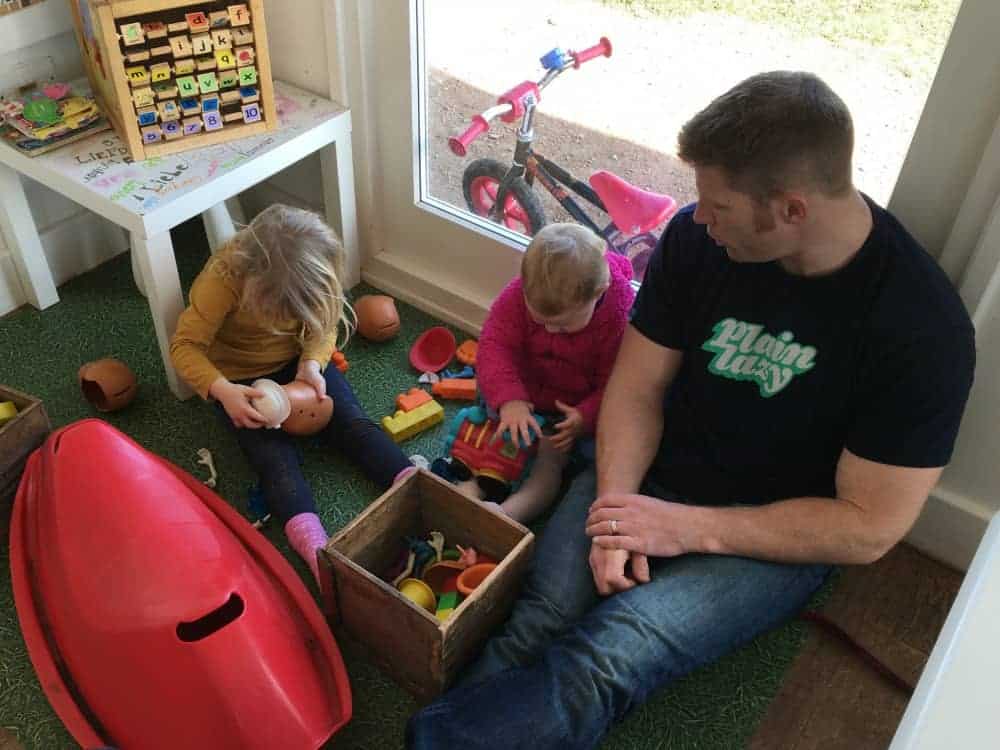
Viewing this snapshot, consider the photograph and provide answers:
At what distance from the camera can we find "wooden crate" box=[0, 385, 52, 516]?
4.35 feet

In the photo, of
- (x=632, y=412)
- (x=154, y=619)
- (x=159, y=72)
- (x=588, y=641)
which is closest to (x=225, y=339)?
(x=159, y=72)

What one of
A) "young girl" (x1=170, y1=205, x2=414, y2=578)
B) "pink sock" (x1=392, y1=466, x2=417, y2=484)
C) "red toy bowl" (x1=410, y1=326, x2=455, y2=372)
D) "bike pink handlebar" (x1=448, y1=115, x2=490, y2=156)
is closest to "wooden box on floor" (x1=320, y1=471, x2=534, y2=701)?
"pink sock" (x1=392, y1=466, x2=417, y2=484)

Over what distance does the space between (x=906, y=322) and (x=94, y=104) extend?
1319mm

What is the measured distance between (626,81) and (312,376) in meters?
0.69

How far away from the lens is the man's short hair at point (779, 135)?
0.93m

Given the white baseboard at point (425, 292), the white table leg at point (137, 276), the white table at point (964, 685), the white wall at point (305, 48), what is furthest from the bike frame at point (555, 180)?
the white table at point (964, 685)

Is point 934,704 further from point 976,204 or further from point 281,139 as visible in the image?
point 281,139

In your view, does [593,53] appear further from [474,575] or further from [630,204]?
[474,575]

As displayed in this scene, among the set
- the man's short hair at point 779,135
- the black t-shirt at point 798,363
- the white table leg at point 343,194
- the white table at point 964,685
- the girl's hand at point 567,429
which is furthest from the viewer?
the white table leg at point 343,194

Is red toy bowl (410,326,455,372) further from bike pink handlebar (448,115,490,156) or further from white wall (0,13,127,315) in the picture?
white wall (0,13,127,315)

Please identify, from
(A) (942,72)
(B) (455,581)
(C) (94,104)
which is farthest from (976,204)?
(C) (94,104)

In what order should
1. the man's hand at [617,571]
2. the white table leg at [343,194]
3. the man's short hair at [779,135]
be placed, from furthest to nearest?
the white table leg at [343,194]
the man's hand at [617,571]
the man's short hair at [779,135]

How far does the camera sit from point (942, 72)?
1.10m

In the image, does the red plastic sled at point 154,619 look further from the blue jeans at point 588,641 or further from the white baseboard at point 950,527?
the white baseboard at point 950,527
